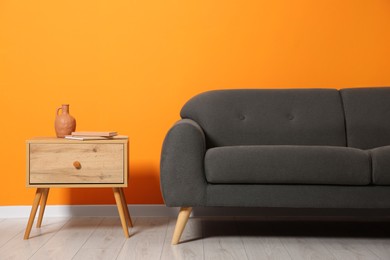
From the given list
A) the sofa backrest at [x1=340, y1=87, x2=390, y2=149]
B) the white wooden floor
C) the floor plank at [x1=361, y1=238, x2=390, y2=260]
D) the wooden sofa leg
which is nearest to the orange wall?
the sofa backrest at [x1=340, y1=87, x2=390, y2=149]

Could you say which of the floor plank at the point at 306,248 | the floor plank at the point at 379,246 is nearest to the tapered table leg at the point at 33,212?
the floor plank at the point at 306,248

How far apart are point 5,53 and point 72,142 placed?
1.01m

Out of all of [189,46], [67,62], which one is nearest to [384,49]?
[189,46]

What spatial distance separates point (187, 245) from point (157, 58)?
1.32 m

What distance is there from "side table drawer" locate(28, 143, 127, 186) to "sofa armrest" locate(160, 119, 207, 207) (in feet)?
0.95

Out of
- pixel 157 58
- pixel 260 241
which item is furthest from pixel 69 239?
pixel 157 58

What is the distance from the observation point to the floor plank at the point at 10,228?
9.50 ft

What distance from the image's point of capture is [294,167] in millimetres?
2643

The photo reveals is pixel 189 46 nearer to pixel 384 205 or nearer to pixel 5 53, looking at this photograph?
pixel 5 53

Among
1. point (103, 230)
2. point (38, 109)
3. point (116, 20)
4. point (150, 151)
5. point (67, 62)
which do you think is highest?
point (116, 20)

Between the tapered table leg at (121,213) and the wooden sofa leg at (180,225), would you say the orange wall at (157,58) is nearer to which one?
the tapered table leg at (121,213)

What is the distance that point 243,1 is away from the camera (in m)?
3.54

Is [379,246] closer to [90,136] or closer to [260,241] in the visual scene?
[260,241]

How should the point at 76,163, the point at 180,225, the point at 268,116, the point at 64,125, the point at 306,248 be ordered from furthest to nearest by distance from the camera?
the point at 268,116 → the point at 64,125 → the point at 76,163 → the point at 180,225 → the point at 306,248
